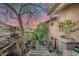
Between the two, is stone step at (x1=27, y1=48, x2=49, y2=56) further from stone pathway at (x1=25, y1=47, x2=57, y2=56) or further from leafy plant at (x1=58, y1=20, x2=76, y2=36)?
leafy plant at (x1=58, y1=20, x2=76, y2=36)

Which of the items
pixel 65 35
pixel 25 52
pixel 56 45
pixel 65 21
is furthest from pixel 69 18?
pixel 25 52

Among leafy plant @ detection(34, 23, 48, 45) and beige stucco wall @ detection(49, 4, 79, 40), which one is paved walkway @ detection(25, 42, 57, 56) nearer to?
leafy plant @ detection(34, 23, 48, 45)

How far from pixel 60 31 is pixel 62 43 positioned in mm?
127

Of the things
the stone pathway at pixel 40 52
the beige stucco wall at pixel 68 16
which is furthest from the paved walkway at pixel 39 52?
the beige stucco wall at pixel 68 16

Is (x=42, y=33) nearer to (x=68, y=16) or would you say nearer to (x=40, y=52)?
(x=40, y=52)

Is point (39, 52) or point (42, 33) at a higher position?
point (42, 33)

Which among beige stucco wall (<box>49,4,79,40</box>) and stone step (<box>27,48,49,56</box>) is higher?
beige stucco wall (<box>49,4,79,40</box>)

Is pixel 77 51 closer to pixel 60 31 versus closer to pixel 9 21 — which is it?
pixel 60 31

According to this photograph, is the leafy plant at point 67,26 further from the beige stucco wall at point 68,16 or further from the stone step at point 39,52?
the stone step at point 39,52

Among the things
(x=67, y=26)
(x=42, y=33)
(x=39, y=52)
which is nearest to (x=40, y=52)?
(x=39, y=52)

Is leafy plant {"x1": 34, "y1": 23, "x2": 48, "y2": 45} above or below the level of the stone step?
above

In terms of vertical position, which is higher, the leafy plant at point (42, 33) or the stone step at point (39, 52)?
the leafy plant at point (42, 33)

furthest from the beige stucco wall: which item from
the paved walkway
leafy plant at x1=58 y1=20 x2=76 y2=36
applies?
the paved walkway

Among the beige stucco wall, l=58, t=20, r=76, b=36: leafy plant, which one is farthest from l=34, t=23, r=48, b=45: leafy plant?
l=58, t=20, r=76, b=36: leafy plant
